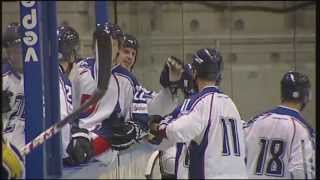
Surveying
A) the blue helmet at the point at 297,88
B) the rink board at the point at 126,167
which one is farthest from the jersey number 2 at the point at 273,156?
the rink board at the point at 126,167

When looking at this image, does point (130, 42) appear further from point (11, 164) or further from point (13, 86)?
point (11, 164)

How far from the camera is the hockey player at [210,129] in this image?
1.42 meters

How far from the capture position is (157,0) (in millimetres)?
2428

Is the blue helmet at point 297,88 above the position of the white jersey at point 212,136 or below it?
above

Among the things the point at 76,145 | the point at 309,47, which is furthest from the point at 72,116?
the point at 309,47

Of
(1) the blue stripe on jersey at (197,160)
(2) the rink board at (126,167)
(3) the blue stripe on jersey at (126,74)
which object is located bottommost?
(2) the rink board at (126,167)

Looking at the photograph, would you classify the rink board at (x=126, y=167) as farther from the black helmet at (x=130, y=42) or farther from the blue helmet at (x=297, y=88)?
the blue helmet at (x=297, y=88)

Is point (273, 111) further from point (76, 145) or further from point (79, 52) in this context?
point (79, 52)

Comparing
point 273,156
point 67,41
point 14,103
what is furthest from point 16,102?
point 273,156

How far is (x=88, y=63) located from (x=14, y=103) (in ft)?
0.91

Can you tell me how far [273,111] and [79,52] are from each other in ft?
2.18

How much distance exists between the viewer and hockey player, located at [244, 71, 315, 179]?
1.39m

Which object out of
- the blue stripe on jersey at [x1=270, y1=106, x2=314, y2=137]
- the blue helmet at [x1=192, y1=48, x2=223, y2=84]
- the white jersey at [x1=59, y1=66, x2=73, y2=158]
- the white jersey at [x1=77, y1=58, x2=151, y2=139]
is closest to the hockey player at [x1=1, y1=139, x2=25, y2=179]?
the white jersey at [x1=59, y1=66, x2=73, y2=158]

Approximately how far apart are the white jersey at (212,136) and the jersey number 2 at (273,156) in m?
0.05
